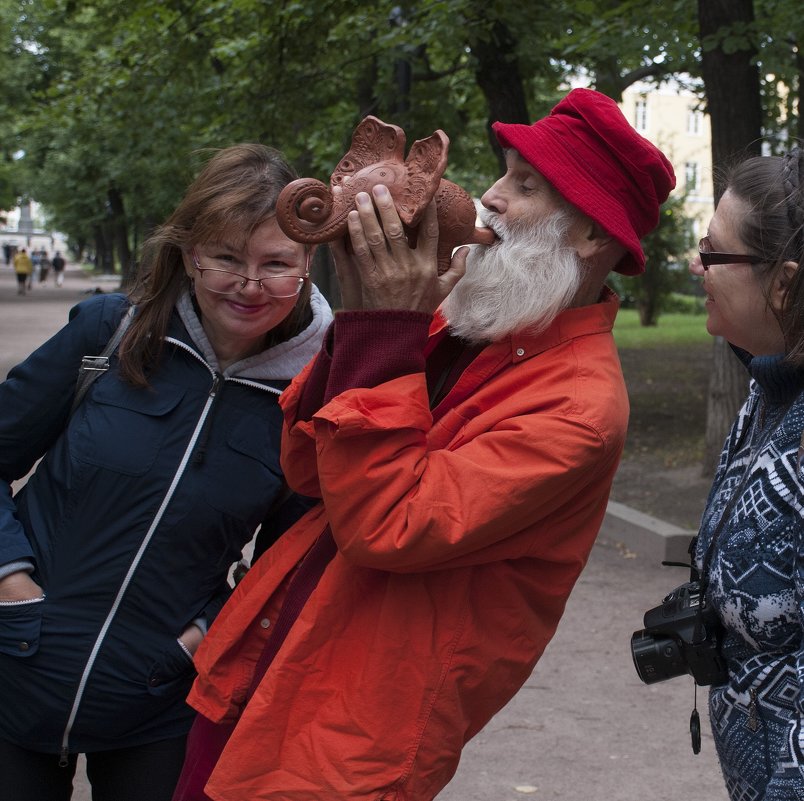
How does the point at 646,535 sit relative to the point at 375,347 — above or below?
below

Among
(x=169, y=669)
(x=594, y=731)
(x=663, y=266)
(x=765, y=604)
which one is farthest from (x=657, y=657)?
(x=663, y=266)

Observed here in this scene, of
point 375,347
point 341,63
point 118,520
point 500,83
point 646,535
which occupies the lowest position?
point 646,535

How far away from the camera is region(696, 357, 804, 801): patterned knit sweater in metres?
1.80

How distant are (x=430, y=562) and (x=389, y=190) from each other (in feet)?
2.03

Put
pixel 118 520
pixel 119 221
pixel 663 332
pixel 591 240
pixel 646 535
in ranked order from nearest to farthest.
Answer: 1. pixel 591 240
2. pixel 118 520
3. pixel 646 535
4. pixel 663 332
5. pixel 119 221

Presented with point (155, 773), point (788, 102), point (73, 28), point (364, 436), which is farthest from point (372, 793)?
point (73, 28)

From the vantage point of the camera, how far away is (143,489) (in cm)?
237

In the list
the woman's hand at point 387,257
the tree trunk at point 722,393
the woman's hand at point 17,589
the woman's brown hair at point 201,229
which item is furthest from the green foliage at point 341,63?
the woman's hand at point 17,589

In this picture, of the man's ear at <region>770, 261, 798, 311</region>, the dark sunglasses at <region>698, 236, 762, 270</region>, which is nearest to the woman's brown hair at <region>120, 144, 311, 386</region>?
the dark sunglasses at <region>698, 236, 762, 270</region>

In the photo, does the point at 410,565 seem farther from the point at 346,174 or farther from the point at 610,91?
the point at 610,91

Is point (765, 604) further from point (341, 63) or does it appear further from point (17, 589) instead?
point (341, 63)

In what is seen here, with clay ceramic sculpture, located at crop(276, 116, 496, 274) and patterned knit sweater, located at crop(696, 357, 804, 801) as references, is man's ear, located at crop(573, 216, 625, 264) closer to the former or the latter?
clay ceramic sculpture, located at crop(276, 116, 496, 274)

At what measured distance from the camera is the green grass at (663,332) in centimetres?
2225

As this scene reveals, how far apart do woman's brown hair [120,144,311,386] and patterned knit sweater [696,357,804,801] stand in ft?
3.51
